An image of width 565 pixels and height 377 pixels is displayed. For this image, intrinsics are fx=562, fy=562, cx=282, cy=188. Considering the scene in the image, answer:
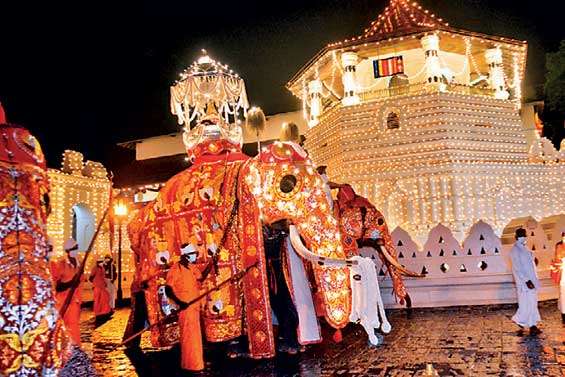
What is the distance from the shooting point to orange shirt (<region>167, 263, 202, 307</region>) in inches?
283

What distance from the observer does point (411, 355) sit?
6.93m

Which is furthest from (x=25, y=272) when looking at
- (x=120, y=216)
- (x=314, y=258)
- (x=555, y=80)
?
(x=555, y=80)

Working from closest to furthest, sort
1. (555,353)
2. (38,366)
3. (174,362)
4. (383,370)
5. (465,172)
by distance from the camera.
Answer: (38,366) → (383,370) → (555,353) → (174,362) → (465,172)

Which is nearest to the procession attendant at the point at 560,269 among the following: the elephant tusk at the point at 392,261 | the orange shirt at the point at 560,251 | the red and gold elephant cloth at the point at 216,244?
the orange shirt at the point at 560,251

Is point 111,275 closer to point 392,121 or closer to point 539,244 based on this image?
point 392,121

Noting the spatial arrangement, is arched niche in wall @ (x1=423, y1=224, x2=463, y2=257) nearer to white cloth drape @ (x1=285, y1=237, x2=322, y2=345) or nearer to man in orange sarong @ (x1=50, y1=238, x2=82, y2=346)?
white cloth drape @ (x1=285, y1=237, x2=322, y2=345)

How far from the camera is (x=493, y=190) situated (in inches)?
770

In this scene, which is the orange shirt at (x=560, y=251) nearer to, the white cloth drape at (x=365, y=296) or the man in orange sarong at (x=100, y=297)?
the white cloth drape at (x=365, y=296)

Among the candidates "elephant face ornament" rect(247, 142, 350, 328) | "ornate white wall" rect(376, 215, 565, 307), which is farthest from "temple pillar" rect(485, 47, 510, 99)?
"elephant face ornament" rect(247, 142, 350, 328)

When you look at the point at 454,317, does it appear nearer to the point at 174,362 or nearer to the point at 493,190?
the point at 174,362

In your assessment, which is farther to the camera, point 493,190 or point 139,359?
point 493,190

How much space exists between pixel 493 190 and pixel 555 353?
13.6 meters

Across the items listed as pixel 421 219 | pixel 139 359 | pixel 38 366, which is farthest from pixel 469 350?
pixel 421 219

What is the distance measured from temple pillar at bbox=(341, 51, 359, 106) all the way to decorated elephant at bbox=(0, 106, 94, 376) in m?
18.3
